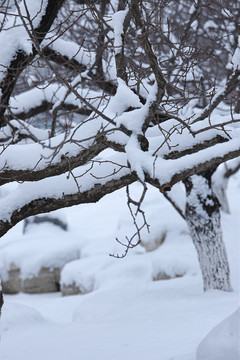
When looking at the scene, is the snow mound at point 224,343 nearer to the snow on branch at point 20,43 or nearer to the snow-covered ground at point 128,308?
the snow-covered ground at point 128,308

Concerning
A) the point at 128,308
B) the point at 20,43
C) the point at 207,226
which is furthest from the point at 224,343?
the point at 128,308

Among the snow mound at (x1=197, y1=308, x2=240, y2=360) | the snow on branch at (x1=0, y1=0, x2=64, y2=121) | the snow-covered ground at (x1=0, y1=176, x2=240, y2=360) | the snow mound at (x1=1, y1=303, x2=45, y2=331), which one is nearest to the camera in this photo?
the snow mound at (x1=197, y1=308, x2=240, y2=360)

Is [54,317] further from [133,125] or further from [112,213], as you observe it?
[112,213]

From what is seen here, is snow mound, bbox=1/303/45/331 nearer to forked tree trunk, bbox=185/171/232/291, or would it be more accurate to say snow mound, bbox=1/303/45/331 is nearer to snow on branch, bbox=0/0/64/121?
forked tree trunk, bbox=185/171/232/291

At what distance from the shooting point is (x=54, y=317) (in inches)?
372

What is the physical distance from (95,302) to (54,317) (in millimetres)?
1740

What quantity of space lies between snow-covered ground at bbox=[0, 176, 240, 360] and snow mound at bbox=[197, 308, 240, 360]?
603 millimetres

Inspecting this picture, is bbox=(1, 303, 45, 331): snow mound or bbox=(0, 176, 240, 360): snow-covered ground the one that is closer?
bbox=(0, 176, 240, 360): snow-covered ground

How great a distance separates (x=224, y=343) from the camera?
131 inches

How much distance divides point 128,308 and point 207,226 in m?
1.85

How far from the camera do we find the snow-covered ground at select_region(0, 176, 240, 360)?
Result: 508 cm

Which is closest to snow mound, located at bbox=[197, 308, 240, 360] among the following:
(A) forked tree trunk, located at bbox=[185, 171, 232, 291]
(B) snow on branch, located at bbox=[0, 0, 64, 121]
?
(B) snow on branch, located at bbox=[0, 0, 64, 121]

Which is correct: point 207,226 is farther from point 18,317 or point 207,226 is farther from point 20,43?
point 20,43

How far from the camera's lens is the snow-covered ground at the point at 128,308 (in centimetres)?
508
